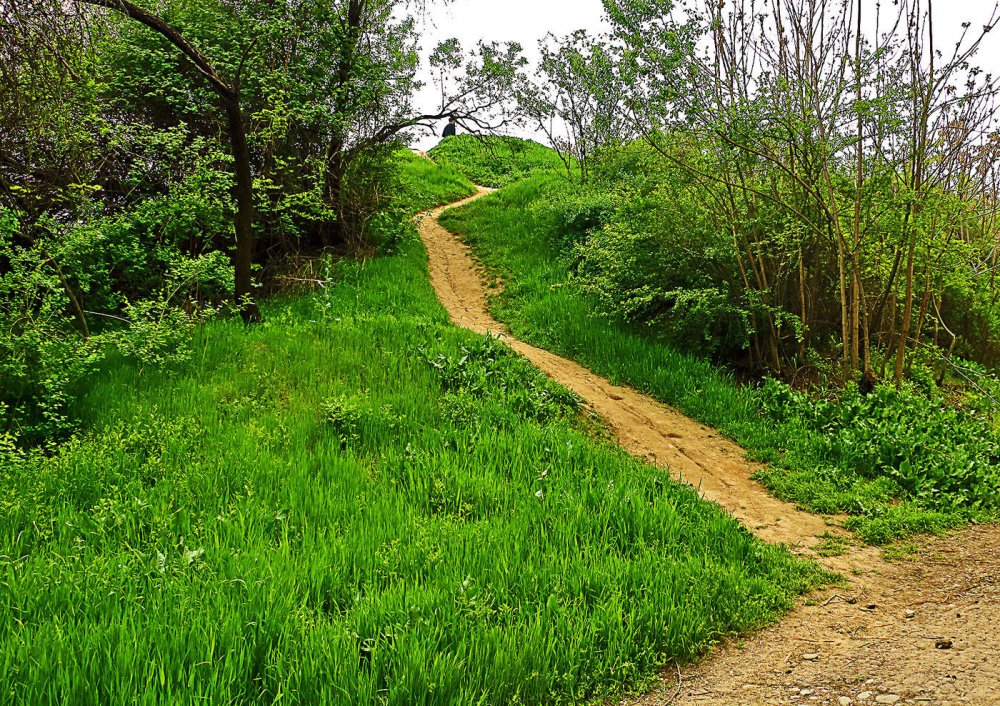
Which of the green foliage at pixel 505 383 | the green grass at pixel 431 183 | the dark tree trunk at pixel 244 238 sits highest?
the green grass at pixel 431 183

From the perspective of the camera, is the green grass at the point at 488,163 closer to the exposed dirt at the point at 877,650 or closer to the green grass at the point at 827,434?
the green grass at the point at 827,434

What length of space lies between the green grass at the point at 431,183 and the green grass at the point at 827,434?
31.4 feet

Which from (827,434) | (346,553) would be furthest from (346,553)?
(827,434)

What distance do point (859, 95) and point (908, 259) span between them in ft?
7.69

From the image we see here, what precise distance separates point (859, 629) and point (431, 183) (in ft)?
69.3

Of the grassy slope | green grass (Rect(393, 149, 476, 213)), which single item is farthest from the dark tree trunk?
green grass (Rect(393, 149, 476, 213))

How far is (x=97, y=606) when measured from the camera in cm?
328

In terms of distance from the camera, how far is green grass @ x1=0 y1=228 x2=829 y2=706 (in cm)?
298

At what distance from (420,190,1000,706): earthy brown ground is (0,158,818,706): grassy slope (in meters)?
0.24

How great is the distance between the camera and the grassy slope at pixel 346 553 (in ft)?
9.79

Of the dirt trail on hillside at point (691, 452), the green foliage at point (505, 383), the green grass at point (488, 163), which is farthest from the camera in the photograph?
the green grass at point (488, 163)

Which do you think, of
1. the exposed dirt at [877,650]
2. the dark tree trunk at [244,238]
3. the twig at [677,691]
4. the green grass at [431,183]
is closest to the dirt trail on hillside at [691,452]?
the exposed dirt at [877,650]

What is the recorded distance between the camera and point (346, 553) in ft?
13.2

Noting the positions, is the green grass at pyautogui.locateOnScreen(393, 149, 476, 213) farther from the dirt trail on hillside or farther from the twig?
the twig
